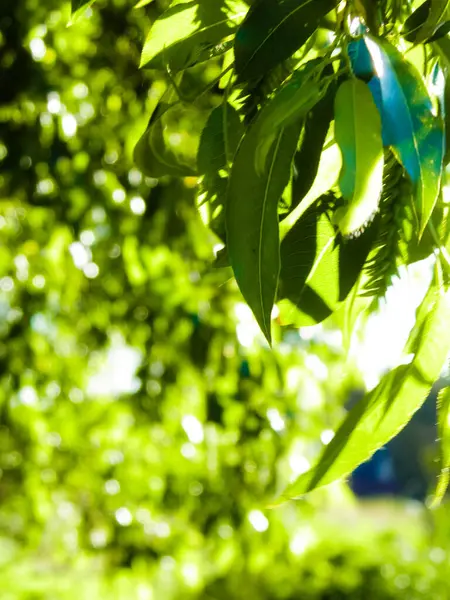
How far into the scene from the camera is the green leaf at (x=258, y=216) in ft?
1.18

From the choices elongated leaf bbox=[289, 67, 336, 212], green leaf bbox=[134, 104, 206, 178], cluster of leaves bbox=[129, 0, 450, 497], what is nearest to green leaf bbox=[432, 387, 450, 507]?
cluster of leaves bbox=[129, 0, 450, 497]

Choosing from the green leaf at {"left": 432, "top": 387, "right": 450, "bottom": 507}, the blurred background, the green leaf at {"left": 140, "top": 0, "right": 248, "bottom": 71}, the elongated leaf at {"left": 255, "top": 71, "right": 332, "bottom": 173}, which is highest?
the blurred background

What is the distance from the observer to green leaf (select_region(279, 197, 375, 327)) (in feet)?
1.33

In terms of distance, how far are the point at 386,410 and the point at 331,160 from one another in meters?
0.11

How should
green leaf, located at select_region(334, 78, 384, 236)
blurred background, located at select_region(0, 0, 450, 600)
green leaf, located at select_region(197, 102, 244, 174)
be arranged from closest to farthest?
green leaf, located at select_region(334, 78, 384, 236), green leaf, located at select_region(197, 102, 244, 174), blurred background, located at select_region(0, 0, 450, 600)

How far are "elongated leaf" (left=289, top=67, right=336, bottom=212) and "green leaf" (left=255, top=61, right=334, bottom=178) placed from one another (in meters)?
0.02

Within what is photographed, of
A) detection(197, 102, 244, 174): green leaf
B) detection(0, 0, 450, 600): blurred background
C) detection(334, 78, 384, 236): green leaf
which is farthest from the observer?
detection(0, 0, 450, 600): blurred background

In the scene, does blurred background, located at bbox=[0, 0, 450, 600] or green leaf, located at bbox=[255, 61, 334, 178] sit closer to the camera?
green leaf, located at bbox=[255, 61, 334, 178]

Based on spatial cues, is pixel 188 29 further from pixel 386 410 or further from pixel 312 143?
pixel 386 410

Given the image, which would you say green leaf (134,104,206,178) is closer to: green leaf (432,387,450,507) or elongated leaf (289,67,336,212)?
elongated leaf (289,67,336,212)

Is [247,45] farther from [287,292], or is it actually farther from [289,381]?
[289,381]

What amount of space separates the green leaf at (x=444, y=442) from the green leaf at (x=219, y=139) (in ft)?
0.50

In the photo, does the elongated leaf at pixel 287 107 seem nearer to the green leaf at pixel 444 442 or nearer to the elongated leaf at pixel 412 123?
the elongated leaf at pixel 412 123

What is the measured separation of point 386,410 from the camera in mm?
371
